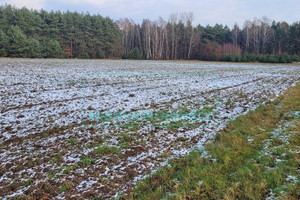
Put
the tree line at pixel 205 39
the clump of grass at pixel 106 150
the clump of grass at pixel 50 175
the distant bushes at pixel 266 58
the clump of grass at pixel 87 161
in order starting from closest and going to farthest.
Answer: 1. the clump of grass at pixel 50 175
2. the clump of grass at pixel 87 161
3. the clump of grass at pixel 106 150
4. the distant bushes at pixel 266 58
5. the tree line at pixel 205 39

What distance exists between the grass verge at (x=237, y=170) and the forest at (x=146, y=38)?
2094 inches

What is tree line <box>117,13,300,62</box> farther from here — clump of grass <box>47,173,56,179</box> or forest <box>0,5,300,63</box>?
clump of grass <box>47,173,56,179</box>

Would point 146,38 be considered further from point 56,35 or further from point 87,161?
point 87,161

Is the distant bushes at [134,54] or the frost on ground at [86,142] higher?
the distant bushes at [134,54]

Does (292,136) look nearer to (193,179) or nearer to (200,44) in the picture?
(193,179)

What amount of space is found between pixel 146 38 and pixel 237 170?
217ft

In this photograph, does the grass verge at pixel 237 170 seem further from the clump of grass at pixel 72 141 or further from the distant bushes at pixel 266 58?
the distant bushes at pixel 266 58

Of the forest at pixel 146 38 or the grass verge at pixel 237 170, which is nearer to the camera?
the grass verge at pixel 237 170

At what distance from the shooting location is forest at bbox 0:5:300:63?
53147mm

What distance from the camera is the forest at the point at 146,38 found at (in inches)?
2092

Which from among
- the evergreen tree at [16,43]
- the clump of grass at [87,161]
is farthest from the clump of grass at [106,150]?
the evergreen tree at [16,43]

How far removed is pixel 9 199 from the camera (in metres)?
3.27

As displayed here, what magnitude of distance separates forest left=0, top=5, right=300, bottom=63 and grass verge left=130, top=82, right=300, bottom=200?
175 feet

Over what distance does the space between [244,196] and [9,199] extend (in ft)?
12.5
